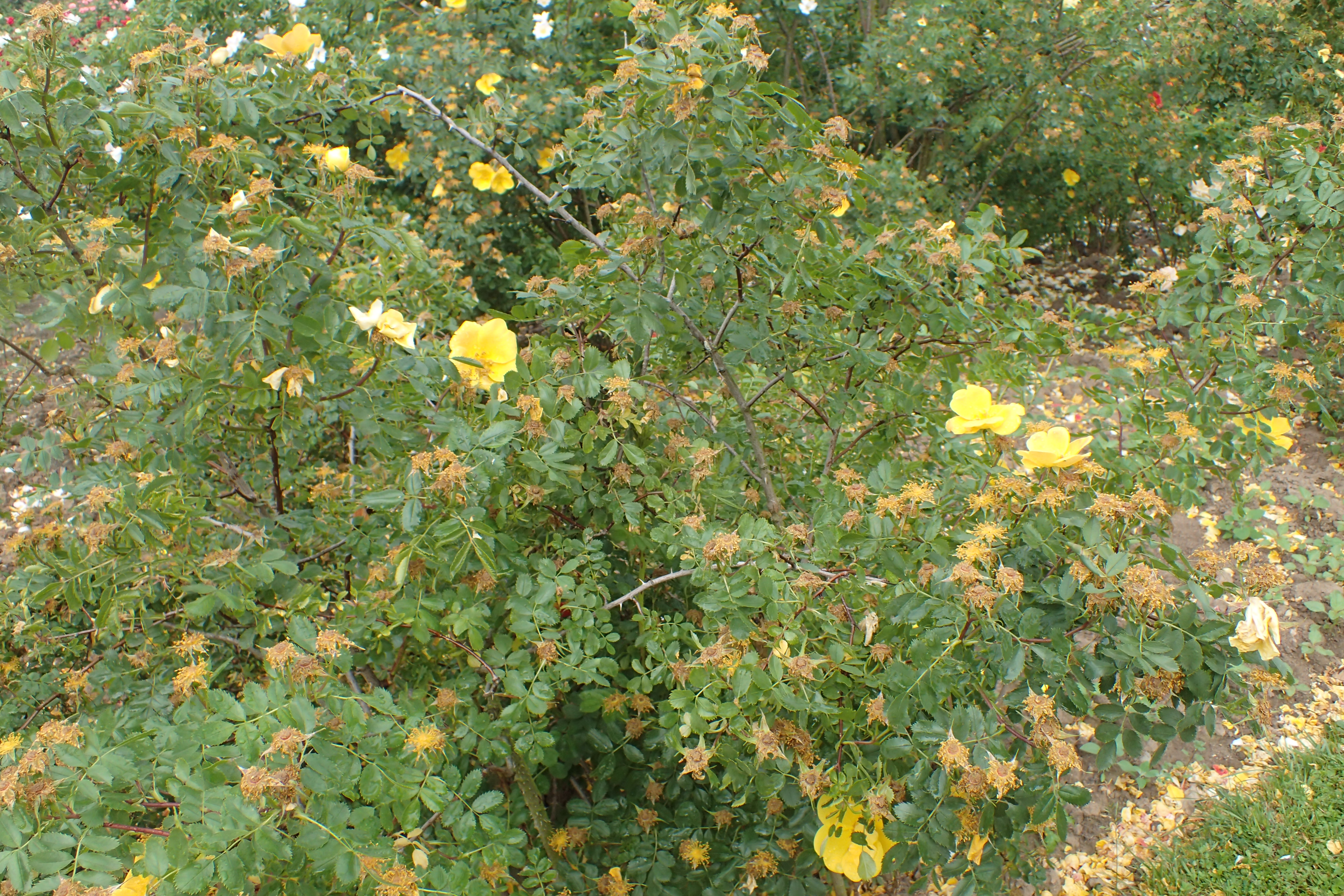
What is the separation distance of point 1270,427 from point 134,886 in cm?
202

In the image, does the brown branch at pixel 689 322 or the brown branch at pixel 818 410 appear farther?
the brown branch at pixel 818 410

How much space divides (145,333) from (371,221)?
50 centimetres

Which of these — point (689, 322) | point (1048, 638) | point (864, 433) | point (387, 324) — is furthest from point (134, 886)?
point (864, 433)

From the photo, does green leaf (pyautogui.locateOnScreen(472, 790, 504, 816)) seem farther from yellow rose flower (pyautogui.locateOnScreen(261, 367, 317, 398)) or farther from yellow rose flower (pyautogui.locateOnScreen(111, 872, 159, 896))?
yellow rose flower (pyautogui.locateOnScreen(261, 367, 317, 398))

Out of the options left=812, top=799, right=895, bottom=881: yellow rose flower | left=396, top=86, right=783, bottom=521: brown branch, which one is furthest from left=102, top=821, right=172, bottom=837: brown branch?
left=396, top=86, right=783, bottom=521: brown branch

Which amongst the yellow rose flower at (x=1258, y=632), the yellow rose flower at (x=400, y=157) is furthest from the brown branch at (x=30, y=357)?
the yellow rose flower at (x=400, y=157)

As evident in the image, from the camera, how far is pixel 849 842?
1284mm

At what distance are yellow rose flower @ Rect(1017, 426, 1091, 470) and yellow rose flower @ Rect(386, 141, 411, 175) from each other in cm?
353

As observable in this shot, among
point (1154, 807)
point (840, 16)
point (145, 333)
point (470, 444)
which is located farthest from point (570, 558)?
point (840, 16)

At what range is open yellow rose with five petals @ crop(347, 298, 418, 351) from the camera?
116cm

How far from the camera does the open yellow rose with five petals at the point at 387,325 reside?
1.16m

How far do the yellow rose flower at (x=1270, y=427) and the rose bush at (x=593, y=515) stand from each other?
0.10ft

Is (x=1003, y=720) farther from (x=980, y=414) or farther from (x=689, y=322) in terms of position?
(x=689, y=322)

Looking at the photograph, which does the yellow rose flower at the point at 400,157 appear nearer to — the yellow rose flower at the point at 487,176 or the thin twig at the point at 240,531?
the yellow rose flower at the point at 487,176
